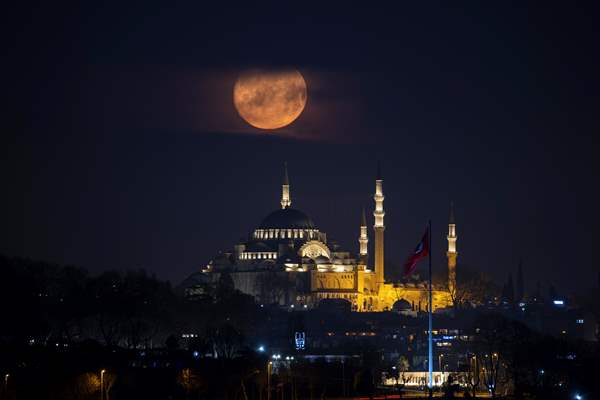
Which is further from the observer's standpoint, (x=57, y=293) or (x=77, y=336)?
(x=77, y=336)

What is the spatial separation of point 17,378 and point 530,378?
36.7 metres

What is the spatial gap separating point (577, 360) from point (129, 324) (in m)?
31.1

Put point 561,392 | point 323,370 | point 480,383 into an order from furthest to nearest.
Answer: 1. point 480,383
2. point 323,370
3. point 561,392

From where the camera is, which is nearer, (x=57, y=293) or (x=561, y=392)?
(x=561, y=392)

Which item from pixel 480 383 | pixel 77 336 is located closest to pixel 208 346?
pixel 480 383

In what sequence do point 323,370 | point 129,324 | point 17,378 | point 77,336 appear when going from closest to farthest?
Result: 1. point 17,378
2. point 323,370
3. point 129,324
4. point 77,336

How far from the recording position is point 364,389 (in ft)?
337

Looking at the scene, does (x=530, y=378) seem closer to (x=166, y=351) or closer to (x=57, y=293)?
(x=166, y=351)

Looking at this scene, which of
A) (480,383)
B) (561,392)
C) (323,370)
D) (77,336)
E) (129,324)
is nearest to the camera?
(561,392)

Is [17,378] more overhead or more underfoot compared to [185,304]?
more underfoot

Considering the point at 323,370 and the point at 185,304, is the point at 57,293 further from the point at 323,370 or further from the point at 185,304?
the point at 323,370

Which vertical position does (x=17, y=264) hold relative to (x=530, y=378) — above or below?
above

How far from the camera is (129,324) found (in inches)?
5108

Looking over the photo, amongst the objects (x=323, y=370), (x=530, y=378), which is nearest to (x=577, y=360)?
(x=530, y=378)
